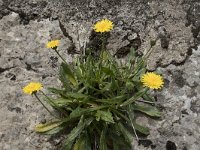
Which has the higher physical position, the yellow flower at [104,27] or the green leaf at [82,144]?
the yellow flower at [104,27]

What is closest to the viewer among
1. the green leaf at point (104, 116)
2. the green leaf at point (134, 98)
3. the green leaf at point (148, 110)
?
the green leaf at point (104, 116)

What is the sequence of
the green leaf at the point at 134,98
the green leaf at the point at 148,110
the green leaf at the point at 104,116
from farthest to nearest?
the green leaf at the point at 148,110, the green leaf at the point at 134,98, the green leaf at the point at 104,116

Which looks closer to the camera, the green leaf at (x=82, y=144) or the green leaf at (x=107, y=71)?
the green leaf at (x=82, y=144)

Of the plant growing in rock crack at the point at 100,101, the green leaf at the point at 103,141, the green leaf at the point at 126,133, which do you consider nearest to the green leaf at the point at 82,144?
the plant growing in rock crack at the point at 100,101

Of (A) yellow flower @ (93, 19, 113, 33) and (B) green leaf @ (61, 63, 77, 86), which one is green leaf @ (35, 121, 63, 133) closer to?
(B) green leaf @ (61, 63, 77, 86)

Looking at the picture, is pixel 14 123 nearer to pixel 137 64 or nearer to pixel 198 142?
pixel 137 64

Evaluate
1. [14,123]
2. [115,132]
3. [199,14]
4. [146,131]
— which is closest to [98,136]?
[115,132]

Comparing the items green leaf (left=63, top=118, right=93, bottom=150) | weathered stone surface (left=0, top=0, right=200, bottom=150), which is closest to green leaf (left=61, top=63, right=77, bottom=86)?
weathered stone surface (left=0, top=0, right=200, bottom=150)

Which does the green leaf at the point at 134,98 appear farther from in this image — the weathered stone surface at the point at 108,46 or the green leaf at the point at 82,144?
the green leaf at the point at 82,144
